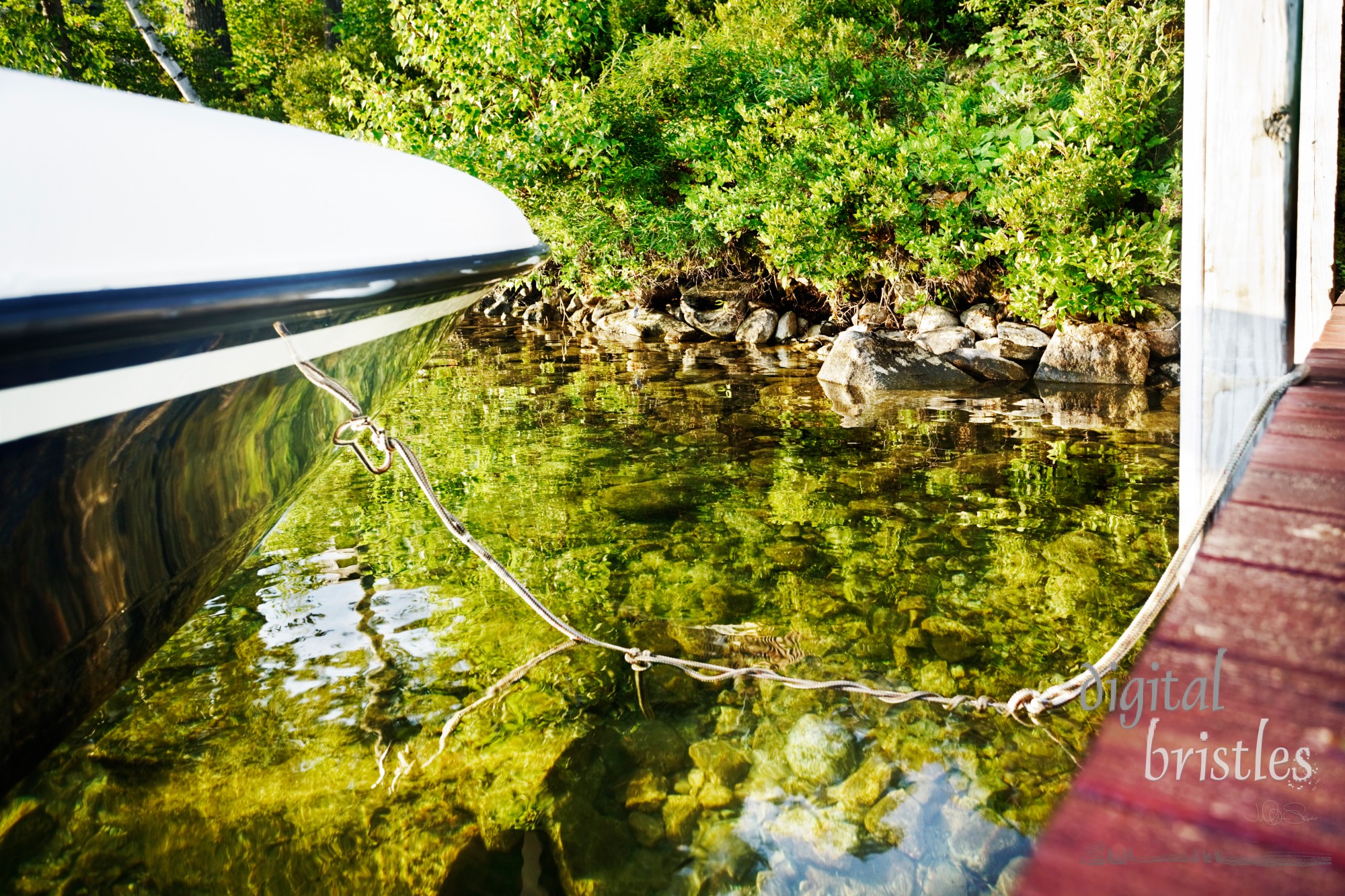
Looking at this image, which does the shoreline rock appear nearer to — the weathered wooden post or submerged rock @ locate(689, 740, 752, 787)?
the weathered wooden post

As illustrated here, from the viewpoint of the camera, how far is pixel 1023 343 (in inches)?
297

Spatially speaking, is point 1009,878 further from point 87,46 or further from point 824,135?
point 87,46

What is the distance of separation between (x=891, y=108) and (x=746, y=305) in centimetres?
275

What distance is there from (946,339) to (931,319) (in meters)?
0.58

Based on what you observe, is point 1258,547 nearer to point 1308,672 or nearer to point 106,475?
point 1308,672

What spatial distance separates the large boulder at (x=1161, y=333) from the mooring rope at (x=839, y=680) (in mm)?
5409

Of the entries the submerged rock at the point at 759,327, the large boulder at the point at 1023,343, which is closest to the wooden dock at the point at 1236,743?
the large boulder at the point at 1023,343

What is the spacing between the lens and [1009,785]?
7.00 feet

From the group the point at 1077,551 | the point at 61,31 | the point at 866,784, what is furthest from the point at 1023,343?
the point at 61,31

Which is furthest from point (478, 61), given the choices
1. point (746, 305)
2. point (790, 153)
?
point (746, 305)

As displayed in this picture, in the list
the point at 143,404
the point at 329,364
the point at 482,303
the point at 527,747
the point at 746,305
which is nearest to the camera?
the point at 143,404

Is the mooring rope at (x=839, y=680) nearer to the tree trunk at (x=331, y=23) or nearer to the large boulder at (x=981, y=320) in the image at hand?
the large boulder at (x=981, y=320)

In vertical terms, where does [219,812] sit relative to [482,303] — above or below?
below

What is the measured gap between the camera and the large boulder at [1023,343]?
7.51 meters
